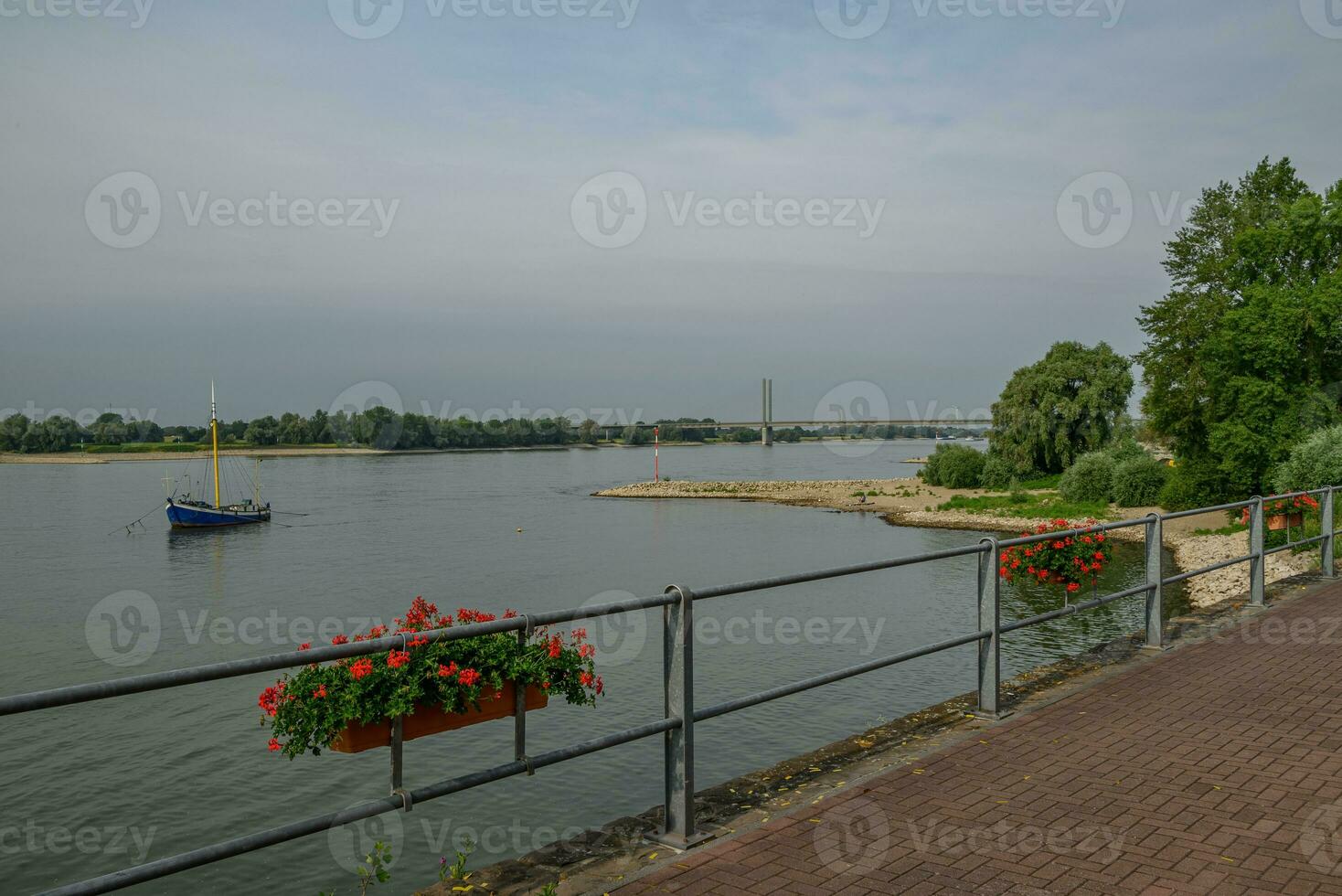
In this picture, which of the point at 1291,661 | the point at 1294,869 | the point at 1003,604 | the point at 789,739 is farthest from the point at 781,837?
the point at 1003,604

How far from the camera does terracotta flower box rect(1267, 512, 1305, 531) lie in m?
14.4

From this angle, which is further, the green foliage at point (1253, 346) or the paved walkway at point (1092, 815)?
the green foliage at point (1253, 346)

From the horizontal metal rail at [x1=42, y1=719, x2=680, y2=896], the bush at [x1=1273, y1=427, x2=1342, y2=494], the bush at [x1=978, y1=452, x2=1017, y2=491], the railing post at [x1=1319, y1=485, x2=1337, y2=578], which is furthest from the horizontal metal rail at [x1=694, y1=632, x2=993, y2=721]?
the bush at [x1=978, y1=452, x2=1017, y2=491]

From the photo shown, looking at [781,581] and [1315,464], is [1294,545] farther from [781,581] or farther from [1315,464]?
[1315,464]

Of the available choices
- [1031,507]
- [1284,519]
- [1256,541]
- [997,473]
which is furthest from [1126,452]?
[1256,541]

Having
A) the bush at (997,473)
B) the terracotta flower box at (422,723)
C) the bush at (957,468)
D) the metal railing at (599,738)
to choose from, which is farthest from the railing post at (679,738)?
the bush at (957,468)

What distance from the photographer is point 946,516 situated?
190 ft

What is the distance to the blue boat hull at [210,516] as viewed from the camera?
2657 inches

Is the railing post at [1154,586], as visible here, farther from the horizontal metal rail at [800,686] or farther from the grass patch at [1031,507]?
the grass patch at [1031,507]

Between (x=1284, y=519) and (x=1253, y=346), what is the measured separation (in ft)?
82.5

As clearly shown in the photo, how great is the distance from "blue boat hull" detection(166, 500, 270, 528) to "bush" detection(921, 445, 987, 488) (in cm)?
5105

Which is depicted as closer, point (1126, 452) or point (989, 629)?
point (989, 629)

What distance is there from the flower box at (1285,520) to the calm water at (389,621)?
5.10 m

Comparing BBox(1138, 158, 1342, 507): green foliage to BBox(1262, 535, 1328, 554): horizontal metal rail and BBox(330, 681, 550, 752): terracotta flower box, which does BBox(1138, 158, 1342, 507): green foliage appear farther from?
BBox(330, 681, 550, 752): terracotta flower box
